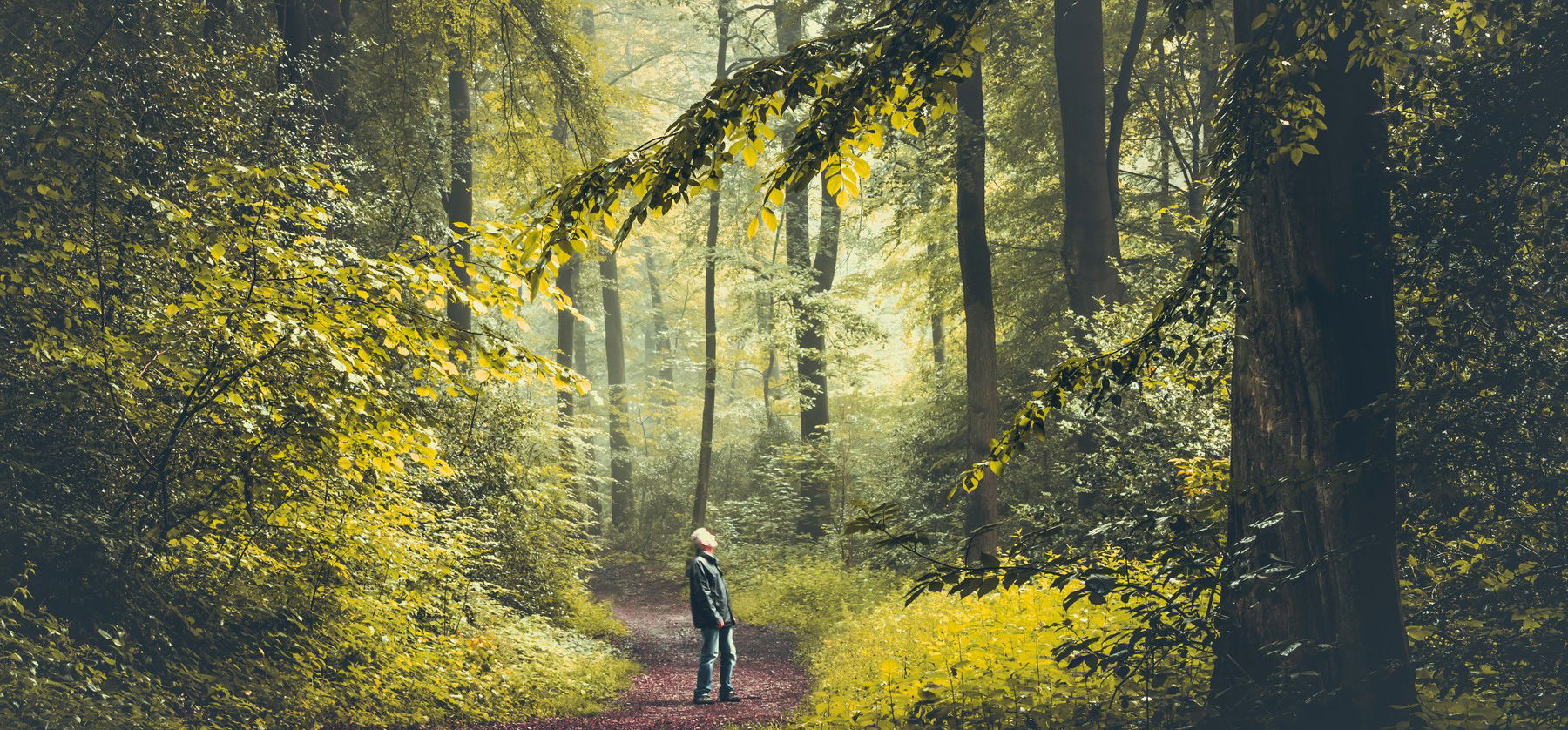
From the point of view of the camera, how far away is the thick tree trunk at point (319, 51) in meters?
9.21

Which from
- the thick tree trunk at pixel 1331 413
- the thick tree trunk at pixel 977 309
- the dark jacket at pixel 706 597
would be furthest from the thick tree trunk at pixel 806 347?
the thick tree trunk at pixel 1331 413

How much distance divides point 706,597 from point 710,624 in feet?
0.88

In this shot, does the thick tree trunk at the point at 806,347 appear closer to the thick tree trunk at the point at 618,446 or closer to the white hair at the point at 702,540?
the thick tree trunk at the point at 618,446

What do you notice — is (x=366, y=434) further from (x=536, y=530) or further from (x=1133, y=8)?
(x=1133, y=8)

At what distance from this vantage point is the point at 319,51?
996cm

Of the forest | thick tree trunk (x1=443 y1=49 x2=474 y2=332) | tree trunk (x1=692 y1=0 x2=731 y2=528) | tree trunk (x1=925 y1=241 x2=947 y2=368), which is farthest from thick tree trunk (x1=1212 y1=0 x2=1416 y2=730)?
tree trunk (x1=692 y1=0 x2=731 y2=528)

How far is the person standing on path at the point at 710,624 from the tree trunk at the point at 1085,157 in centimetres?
615

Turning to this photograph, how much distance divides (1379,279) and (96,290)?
688 cm

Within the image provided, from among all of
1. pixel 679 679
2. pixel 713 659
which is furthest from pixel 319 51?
pixel 679 679

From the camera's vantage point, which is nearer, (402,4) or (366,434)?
(366,434)

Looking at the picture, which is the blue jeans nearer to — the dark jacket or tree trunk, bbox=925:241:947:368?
the dark jacket

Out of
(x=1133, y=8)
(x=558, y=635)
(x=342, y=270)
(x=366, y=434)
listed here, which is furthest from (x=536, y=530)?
(x=1133, y=8)

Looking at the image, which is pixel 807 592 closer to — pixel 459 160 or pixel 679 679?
pixel 679 679

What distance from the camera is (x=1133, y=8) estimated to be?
13867 millimetres
